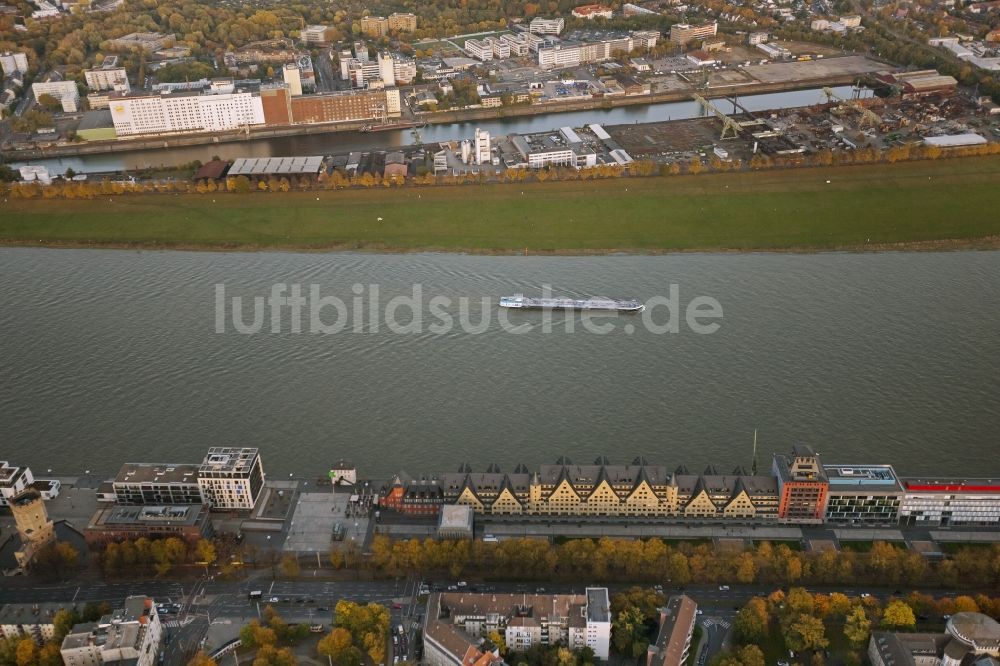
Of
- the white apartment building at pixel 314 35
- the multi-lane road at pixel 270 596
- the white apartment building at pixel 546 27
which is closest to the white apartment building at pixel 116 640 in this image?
the multi-lane road at pixel 270 596

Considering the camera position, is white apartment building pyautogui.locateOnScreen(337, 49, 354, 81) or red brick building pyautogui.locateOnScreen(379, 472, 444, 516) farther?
white apartment building pyautogui.locateOnScreen(337, 49, 354, 81)

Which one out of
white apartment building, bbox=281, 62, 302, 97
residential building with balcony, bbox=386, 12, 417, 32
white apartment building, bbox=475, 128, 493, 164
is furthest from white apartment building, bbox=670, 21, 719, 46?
white apartment building, bbox=281, 62, 302, 97

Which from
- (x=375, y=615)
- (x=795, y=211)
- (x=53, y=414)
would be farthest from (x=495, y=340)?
(x=795, y=211)

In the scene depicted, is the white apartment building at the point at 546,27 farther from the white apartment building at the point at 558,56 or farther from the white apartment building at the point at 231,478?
the white apartment building at the point at 231,478

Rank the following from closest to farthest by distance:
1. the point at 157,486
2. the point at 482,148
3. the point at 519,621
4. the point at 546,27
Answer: the point at 519,621 → the point at 157,486 → the point at 482,148 → the point at 546,27

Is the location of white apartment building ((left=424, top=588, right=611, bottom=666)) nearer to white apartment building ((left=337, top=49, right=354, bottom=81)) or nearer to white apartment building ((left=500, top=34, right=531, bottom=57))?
white apartment building ((left=337, top=49, right=354, bottom=81))

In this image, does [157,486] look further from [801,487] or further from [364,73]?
[364,73]

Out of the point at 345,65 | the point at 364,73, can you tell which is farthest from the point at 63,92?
Result: the point at 364,73
